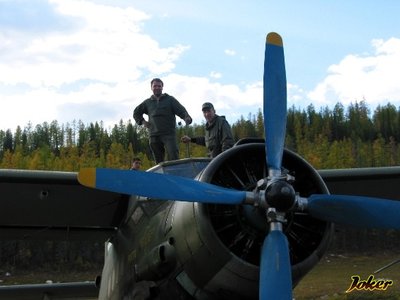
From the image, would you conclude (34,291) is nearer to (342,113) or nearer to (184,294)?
(184,294)

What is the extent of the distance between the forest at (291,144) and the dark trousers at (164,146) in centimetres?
5246

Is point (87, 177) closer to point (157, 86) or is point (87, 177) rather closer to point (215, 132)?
point (215, 132)

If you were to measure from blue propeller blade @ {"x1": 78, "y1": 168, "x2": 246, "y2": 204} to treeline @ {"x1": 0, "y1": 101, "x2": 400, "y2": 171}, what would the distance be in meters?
82.2

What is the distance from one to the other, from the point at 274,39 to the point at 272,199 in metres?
2.04

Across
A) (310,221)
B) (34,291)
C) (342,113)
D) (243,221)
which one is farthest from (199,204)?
(342,113)

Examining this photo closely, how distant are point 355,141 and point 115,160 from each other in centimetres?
4975

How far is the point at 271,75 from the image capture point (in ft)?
20.7

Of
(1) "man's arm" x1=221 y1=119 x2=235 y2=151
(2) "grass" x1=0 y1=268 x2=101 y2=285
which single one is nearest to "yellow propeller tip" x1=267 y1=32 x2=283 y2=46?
(1) "man's arm" x1=221 y1=119 x2=235 y2=151

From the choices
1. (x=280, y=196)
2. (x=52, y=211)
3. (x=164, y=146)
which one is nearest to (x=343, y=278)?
(x=164, y=146)

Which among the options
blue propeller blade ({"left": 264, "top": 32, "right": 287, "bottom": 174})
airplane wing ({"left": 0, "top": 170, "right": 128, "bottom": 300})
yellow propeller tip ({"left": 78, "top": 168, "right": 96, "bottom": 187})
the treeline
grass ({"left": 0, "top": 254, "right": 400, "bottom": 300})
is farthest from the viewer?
the treeline

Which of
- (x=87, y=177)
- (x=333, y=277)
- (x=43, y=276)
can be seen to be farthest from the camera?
(x=43, y=276)

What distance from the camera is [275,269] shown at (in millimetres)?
5203

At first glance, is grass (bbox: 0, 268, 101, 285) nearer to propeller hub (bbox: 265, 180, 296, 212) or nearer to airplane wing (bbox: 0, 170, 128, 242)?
airplane wing (bbox: 0, 170, 128, 242)

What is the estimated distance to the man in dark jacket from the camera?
9.21 meters
